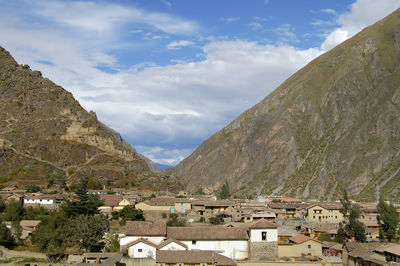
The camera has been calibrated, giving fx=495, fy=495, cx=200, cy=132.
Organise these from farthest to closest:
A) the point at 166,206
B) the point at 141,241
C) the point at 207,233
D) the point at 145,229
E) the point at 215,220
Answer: the point at 166,206
the point at 215,220
the point at 207,233
the point at 145,229
the point at 141,241

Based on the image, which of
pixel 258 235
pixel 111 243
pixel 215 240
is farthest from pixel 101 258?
pixel 258 235

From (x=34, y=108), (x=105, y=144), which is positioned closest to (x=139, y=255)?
(x=105, y=144)

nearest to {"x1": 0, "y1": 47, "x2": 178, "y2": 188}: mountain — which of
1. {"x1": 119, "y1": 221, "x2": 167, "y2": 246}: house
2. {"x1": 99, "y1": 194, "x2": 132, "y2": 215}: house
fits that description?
{"x1": 99, "y1": 194, "x2": 132, "y2": 215}: house

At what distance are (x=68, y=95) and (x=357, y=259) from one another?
314 feet

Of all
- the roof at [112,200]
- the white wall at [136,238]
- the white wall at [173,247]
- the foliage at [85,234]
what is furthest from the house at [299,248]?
the roof at [112,200]

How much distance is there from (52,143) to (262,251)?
252ft

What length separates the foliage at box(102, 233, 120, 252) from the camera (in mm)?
52406

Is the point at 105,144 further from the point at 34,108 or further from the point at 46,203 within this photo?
the point at 46,203

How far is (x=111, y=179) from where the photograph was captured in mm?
109562

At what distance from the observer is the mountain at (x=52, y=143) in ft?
356

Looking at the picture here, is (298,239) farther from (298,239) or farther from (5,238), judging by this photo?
(5,238)

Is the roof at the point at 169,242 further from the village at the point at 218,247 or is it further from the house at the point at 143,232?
the house at the point at 143,232

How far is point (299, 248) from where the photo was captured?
56.4 m

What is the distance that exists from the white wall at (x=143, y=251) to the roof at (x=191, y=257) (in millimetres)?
966
